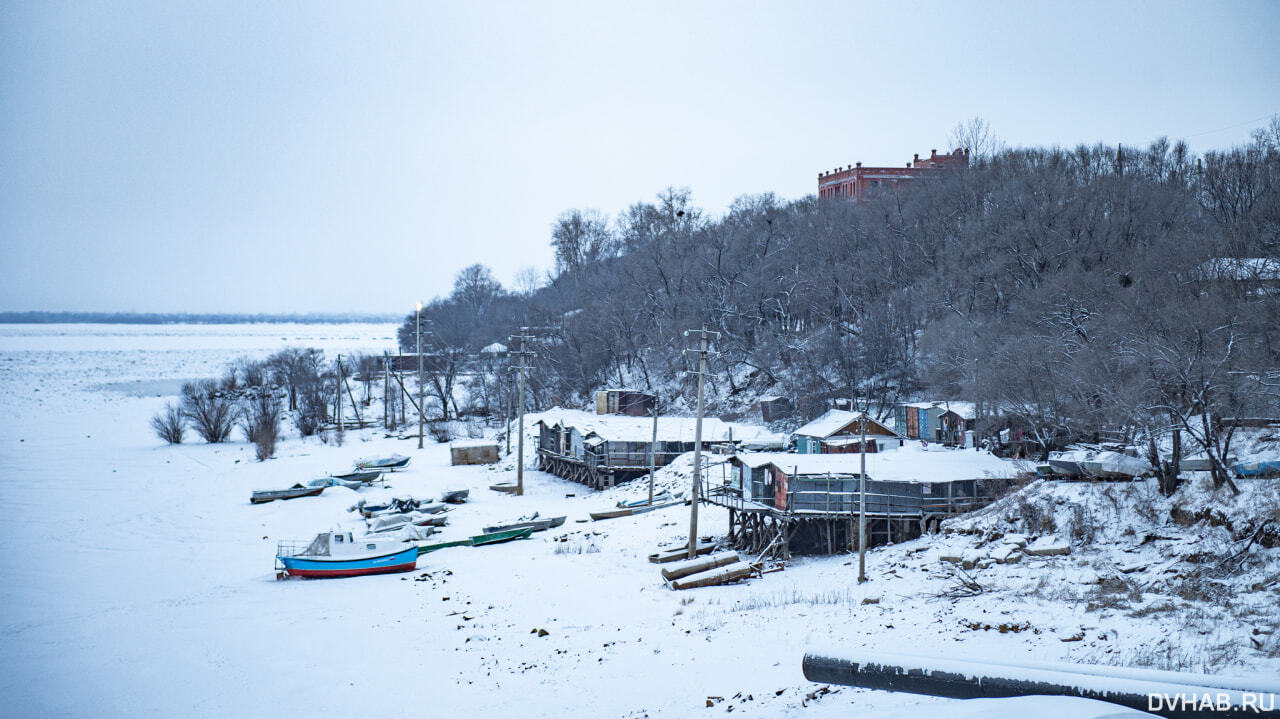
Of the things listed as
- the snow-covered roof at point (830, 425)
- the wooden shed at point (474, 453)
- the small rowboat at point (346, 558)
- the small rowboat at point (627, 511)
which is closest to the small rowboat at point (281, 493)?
the wooden shed at point (474, 453)

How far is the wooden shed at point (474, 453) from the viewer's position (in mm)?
50938

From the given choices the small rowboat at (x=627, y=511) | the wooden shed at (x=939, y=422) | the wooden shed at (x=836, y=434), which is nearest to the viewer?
the small rowboat at (x=627, y=511)

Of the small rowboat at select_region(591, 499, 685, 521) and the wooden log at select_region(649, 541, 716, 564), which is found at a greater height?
the wooden log at select_region(649, 541, 716, 564)

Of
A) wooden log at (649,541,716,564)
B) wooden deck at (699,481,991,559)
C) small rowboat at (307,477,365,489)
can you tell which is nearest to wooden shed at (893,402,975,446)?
wooden deck at (699,481,991,559)

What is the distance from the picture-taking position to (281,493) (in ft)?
132

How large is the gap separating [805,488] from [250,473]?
36033 millimetres

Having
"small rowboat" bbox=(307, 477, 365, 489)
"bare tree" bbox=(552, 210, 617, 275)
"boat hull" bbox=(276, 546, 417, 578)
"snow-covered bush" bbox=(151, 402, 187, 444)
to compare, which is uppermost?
"bare tree" bbox=(552, 210, 617, 275)

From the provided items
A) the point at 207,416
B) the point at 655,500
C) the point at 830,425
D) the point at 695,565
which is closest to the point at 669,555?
the point at 695,565

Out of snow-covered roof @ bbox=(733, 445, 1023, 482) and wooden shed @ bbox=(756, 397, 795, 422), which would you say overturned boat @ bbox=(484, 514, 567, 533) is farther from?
wooden shed @ bbox=(756, 397, 795, 422)

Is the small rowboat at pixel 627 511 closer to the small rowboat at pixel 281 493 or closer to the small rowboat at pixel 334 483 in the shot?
the small rowboat at pixel 334 483

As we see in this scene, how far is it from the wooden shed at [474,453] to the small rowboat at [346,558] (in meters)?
23.0

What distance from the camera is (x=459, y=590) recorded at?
23.8 m

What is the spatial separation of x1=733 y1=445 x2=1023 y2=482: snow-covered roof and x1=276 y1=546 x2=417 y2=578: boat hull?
1361 cm

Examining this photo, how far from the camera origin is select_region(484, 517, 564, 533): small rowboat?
3281 centimetres
